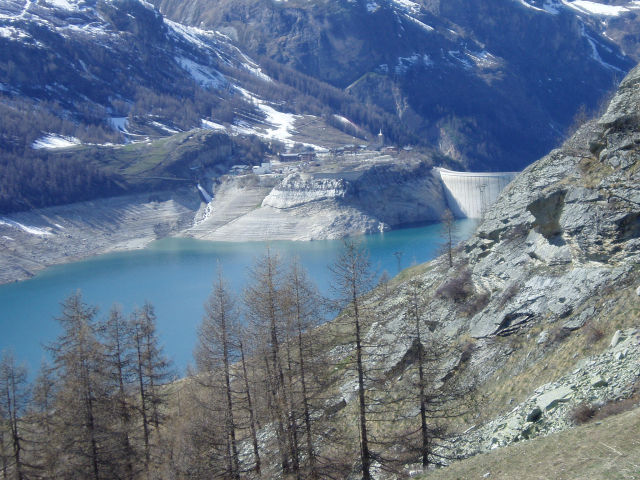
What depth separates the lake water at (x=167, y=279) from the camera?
118ft

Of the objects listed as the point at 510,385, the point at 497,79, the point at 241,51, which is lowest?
the point at 510,385

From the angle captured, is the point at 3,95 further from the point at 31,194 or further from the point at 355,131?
the point at 355,131

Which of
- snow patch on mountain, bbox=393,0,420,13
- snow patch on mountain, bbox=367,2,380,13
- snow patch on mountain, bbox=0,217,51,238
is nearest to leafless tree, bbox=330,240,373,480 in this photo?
snow patch on mountain, bbox=0,217,51,238

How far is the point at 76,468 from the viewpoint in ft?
41.4

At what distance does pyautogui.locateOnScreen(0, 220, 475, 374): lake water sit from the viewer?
36.0 meters

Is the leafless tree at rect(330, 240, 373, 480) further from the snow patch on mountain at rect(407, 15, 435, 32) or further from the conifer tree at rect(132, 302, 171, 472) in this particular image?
the snow patch on mountain at rect(407, 15, 435, 32)

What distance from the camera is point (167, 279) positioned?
49688 millimetres

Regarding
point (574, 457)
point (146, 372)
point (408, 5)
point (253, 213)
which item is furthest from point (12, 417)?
point (408, 5)

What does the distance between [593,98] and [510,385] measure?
170 m

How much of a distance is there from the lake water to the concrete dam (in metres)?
2.92

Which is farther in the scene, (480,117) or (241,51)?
(241,51)

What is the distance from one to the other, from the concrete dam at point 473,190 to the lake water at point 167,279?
292cm

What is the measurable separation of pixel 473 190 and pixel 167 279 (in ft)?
118

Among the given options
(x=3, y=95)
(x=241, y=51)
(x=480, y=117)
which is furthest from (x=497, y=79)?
(x=3, y=95)
